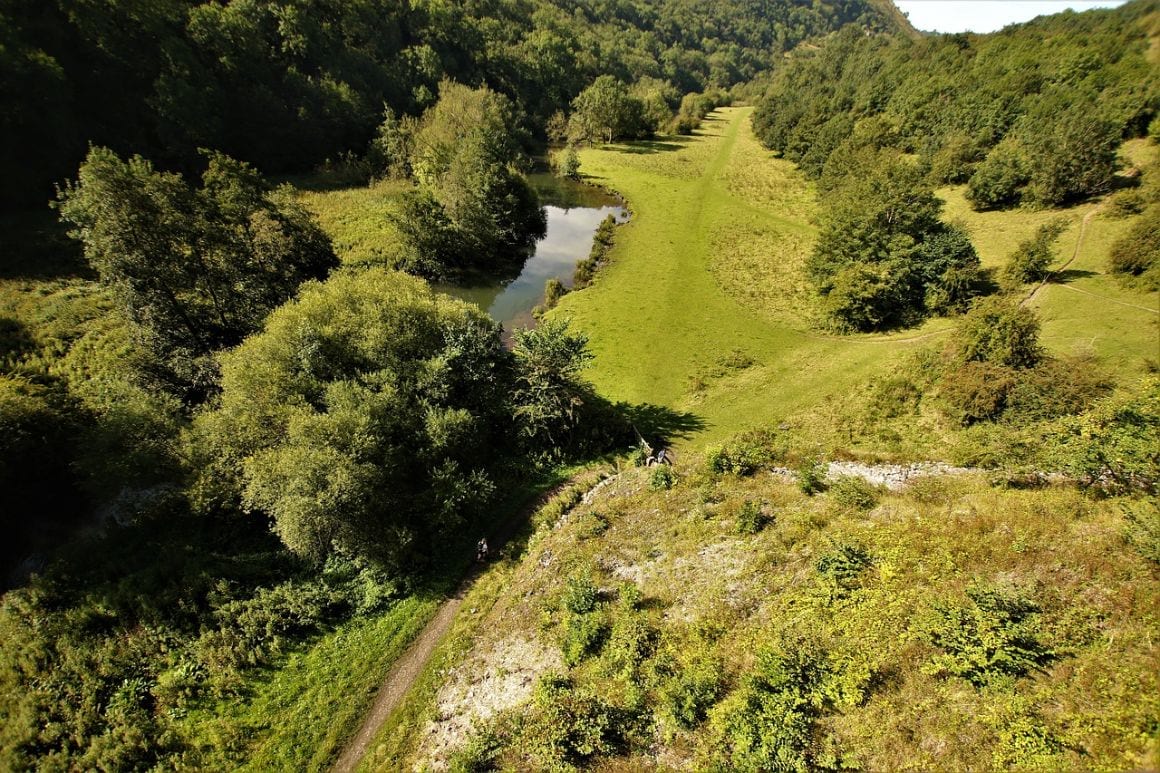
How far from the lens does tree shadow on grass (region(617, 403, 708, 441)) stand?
3325 cm

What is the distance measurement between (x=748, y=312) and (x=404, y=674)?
43.9 m

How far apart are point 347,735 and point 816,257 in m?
57.7

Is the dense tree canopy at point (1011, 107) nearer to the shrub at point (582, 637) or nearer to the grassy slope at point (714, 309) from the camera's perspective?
the grassy slope at point (714, 309)

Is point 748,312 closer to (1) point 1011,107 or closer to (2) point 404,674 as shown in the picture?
(2) point 404,674

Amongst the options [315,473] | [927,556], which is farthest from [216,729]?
[927,556]

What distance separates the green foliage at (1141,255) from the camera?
34.3 meters

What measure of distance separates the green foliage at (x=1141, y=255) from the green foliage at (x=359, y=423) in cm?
4953

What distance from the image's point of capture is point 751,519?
22.5 m

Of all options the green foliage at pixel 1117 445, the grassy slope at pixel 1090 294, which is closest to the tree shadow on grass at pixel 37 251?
the green foliage at pixel 1117 445

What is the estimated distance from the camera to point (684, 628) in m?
18.9

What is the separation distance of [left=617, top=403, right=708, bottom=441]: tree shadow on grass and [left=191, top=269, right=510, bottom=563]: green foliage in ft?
32.6

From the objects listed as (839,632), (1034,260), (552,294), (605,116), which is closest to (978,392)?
(839,632)

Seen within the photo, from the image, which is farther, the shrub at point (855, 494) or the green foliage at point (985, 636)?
the shrub at point (855, 494)

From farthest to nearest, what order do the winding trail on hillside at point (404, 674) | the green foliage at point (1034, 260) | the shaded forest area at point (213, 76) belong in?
the shaded forest area at point (213, 76) < the green foliage at point (1034, 260) < the winding trail on hillside at point (404, 674)
